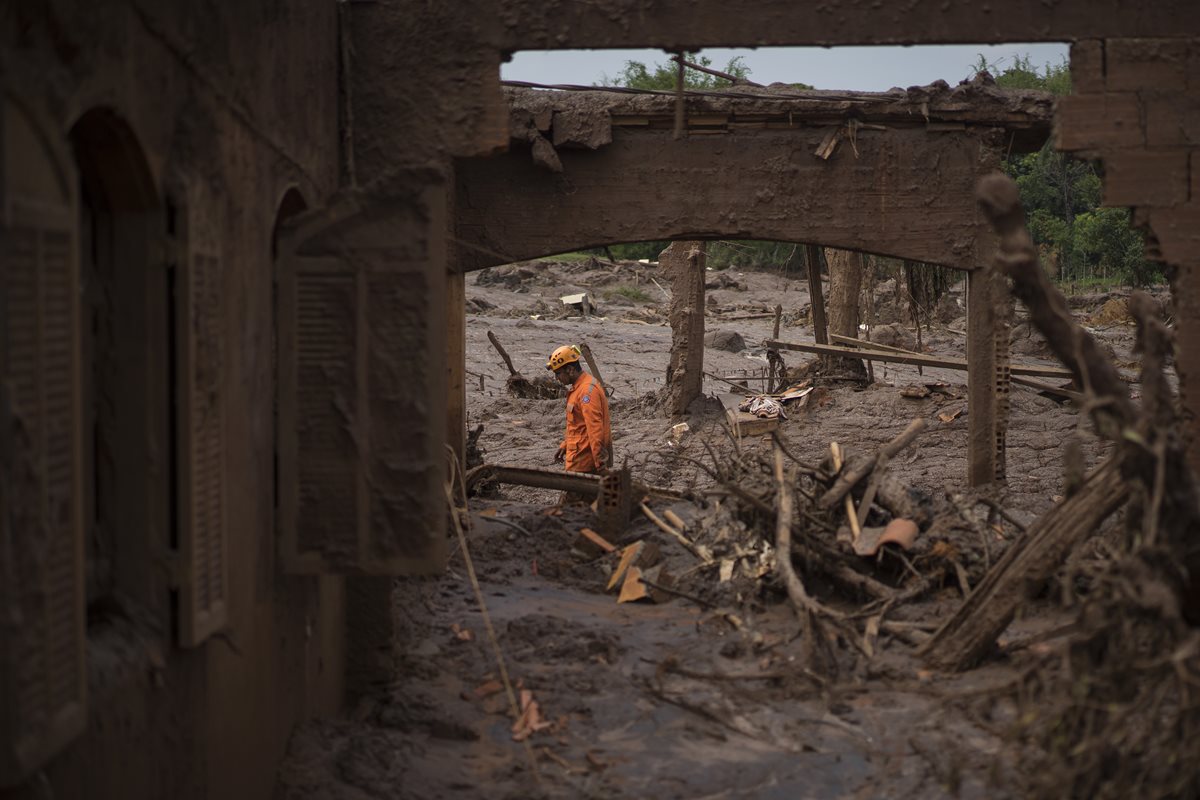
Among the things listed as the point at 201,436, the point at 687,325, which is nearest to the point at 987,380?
the point at 201,436

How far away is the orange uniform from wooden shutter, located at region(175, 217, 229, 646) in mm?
6919

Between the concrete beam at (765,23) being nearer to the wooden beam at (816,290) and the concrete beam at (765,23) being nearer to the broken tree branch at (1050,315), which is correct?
the broken tree branch at (1050,315)

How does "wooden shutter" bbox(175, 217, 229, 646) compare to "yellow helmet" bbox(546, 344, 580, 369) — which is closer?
"wooden shutter" bbox(175, 217, 229, 646)

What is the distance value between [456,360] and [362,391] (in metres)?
5.21

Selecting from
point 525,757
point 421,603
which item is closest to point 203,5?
point 525,757

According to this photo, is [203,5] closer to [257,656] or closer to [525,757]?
[257,656]

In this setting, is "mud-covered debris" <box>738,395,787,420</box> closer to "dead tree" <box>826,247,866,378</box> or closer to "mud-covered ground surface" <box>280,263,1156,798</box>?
"dead tree" <box>826,247,866,378</box>

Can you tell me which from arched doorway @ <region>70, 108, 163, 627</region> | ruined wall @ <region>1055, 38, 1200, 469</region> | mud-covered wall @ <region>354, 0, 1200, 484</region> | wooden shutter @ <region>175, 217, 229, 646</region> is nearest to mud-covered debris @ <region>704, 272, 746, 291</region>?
ruined wall @ <region>1055, 38, 1200, 469</region>

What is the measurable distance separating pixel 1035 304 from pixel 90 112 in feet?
9.44

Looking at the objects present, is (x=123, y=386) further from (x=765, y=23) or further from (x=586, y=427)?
(x=586, y=427)

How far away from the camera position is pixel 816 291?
1833cm

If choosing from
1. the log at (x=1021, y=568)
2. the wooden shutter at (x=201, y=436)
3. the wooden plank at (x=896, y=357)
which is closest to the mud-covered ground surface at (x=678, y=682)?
the log at (x=1021, y=568)

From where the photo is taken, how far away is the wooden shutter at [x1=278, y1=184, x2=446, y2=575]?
491 cm

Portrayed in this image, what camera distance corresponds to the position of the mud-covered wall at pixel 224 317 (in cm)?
288
